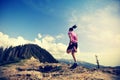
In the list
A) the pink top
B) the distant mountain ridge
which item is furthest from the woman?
the distant mountain ridge

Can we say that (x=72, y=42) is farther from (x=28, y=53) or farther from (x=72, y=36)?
(x=28, y=53)

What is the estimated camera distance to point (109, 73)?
21453 mm

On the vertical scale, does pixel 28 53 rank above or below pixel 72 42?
above

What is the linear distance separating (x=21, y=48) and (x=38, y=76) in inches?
852

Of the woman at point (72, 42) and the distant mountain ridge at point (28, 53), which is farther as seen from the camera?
the distant mountain ridge at point (28, 53)

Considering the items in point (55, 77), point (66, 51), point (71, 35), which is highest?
point (71, 35)

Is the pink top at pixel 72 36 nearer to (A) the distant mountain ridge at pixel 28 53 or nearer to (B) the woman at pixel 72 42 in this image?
(B) the woman at pixel 72 42

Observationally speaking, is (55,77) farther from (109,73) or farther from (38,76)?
(109,73)

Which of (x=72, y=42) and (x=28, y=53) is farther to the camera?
(x=28, y=53)

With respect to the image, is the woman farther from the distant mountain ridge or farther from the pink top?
the distant mountain ridge

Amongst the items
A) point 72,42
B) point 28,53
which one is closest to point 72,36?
point 72,42

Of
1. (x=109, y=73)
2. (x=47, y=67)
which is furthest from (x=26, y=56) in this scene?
(x=109, y=73)

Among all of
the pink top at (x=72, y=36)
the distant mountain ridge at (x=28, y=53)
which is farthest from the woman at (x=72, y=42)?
the distant mountain ridge at (x=28, y=53)

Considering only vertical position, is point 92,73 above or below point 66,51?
below
